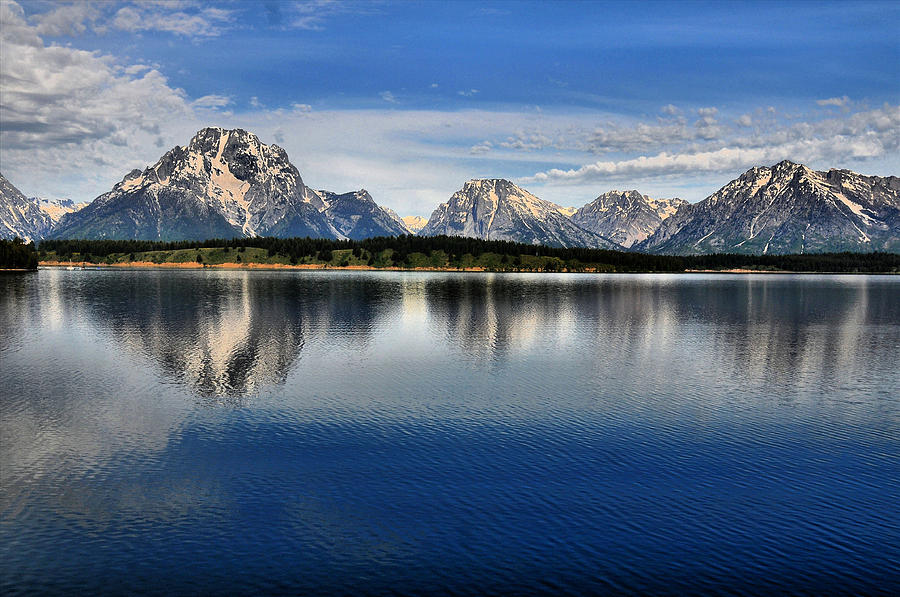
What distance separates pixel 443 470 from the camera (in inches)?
1363

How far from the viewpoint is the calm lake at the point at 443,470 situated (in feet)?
79.4

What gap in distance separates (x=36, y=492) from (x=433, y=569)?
21810 millimetres

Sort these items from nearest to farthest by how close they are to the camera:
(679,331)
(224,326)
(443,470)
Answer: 1. (443,470)
2. (224,326)
3. (679,331)

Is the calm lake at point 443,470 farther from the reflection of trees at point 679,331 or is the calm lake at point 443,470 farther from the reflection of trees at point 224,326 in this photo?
the reflection of trees at point 679,331

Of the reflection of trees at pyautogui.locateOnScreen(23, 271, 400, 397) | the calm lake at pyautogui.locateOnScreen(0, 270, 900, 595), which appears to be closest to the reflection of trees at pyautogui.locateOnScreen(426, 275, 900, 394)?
the calm lake at pyautogui.locateOnScreen(0, 270, 900, 595)

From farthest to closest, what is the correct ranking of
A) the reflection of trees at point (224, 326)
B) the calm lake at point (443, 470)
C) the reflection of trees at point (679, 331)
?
1. the reflection of trees at point (679, 331)
2. the reflection of trees at point (224, 326)
3. the calm lake at point (443, 470)

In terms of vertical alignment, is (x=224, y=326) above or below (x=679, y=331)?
above

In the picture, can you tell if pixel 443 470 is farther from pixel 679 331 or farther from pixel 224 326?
pixel 679 331

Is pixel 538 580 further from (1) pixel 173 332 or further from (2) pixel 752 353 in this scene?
(1) pixel 173 332

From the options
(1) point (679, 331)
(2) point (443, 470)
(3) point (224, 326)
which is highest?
(3) point (224, 326)

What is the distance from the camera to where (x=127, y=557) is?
24.8m

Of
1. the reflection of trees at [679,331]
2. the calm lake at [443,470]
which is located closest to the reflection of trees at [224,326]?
the calm lake at [443,470]

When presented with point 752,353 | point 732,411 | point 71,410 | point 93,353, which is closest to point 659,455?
point 732,411

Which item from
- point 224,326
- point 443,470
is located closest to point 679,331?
point 224,326
